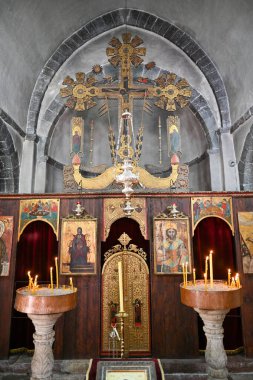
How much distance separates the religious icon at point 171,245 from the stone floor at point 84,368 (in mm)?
1722

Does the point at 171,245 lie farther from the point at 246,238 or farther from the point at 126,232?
the point at 246,238

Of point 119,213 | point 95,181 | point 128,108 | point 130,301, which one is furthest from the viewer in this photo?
point 128,108

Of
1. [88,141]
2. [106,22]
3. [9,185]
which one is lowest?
[9,185]

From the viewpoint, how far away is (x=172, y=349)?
19.9ft

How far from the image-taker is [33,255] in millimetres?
6758

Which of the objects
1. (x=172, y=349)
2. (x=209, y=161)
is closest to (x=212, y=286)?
(x=172, y=349)

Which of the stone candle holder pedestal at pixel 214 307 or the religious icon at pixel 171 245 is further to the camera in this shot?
the religious icon at pixel 171 245

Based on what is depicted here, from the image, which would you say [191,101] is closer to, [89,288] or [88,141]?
[88,141]

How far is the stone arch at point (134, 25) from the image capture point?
364 inches

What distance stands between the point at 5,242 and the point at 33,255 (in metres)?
0.69

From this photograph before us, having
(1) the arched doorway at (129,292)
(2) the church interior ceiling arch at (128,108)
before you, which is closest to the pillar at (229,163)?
(2) the church interior ceiling arch at (128,108)

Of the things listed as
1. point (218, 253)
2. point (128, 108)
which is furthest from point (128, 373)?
point (128, 108)

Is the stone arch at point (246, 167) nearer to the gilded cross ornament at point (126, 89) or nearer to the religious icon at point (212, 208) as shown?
the gilded cross ornament at point (126, 89)

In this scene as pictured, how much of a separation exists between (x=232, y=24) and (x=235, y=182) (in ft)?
13.4
